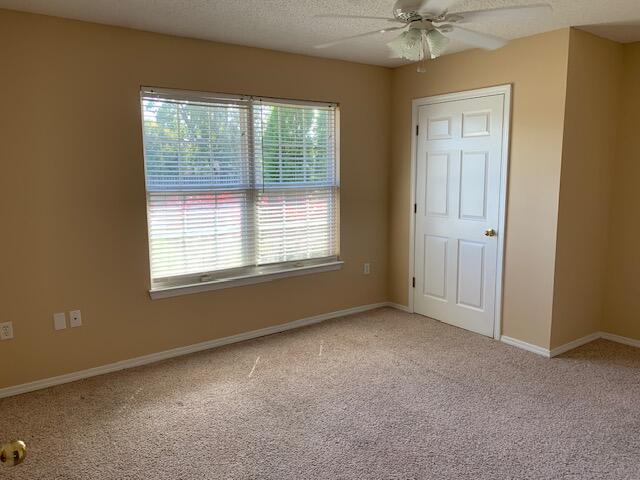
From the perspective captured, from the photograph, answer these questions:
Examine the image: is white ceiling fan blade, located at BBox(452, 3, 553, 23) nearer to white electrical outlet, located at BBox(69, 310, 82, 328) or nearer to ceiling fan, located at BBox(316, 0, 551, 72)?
ceiling fan, located at BBox(316, 0, 551, 72)

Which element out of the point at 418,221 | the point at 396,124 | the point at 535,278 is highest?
the point at 396,124

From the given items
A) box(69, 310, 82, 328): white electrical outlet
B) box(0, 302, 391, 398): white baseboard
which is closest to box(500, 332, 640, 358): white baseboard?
box(0, 302, 391, 398): white baseboard

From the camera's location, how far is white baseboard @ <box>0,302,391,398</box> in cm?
315

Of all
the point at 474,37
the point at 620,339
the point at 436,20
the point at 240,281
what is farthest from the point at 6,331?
the point at 620,339

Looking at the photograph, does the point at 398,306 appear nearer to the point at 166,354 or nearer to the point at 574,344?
Result: the point at 574,344

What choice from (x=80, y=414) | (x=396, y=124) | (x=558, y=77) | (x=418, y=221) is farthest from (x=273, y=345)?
(x=558, y=77)

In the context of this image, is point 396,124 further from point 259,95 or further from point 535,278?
point 535,278

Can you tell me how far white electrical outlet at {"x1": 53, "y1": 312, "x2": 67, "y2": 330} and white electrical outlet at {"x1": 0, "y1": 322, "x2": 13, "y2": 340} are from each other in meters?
0.25

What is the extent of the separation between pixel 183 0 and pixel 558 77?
2591 millimetres

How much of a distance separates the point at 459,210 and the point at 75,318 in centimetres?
313

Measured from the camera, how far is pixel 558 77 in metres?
3.45

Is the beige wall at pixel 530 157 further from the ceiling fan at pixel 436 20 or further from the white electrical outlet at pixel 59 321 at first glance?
the white electrical outlet at pixel 59 321

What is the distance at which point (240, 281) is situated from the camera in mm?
3965

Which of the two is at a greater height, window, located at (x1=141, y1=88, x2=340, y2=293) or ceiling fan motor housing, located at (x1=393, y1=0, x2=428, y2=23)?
ceiling fan motor housing, located at (x1=393, y1=0, x2=428, y2=23)
